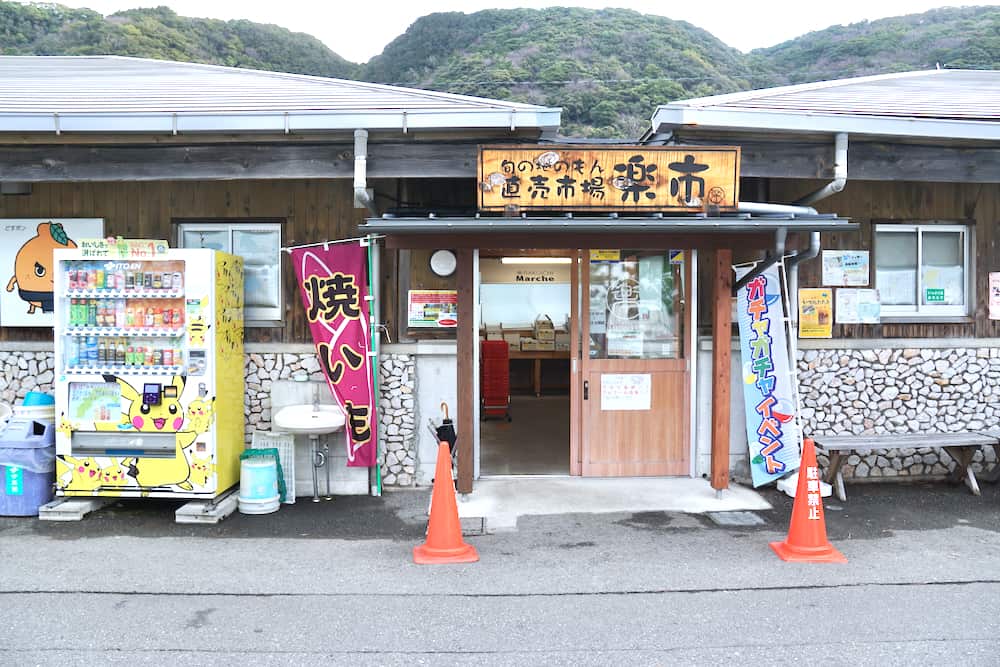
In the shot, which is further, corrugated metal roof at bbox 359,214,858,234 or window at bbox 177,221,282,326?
window at bbox 177,221,282,326

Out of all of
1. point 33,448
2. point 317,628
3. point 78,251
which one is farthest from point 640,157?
point 33,448

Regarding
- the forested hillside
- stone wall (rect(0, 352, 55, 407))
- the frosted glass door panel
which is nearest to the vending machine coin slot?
stone wall (rect(0, 352, 55, 407))

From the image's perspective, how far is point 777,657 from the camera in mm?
4008

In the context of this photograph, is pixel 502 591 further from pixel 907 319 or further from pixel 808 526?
pixel 907 319

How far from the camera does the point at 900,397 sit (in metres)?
7.87

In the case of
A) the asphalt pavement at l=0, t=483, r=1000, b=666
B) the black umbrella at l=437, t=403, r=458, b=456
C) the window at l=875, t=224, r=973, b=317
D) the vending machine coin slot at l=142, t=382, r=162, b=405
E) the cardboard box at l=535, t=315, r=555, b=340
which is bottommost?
the asphalt pavement at l=0, t=483, r=1000, b=666

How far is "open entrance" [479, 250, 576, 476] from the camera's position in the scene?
9.20 m

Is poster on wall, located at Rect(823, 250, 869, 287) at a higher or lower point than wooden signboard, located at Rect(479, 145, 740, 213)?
lower

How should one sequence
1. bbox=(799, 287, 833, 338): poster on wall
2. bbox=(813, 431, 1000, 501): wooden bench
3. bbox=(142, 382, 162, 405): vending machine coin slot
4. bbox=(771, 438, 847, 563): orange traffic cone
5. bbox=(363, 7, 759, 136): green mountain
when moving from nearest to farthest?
1. bbox=(771, 438, 847, 563): orange traffic cone
2. bbox=(142, 382, 162, 405): vending machine coin slot
3. bbox=(813, 431, 1000, 501): wooden bench
4. bbox=(799, 287, 833, 338): poster on wall
5. bbox=(363, 7, 759, 136): green mountain

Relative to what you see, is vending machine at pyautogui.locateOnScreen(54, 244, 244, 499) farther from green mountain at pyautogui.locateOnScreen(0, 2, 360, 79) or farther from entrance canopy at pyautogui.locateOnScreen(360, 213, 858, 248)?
green mountain at pyautogui.locateOnScreen(0, 2, 360, 79)

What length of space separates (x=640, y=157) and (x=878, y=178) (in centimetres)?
242

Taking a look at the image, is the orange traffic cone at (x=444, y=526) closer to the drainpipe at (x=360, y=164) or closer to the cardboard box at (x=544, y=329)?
the drainpipe at (x=360, y=164)

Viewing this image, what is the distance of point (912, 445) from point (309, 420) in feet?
19.2

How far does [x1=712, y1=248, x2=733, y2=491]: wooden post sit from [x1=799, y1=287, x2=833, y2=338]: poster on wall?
129 centimetres
